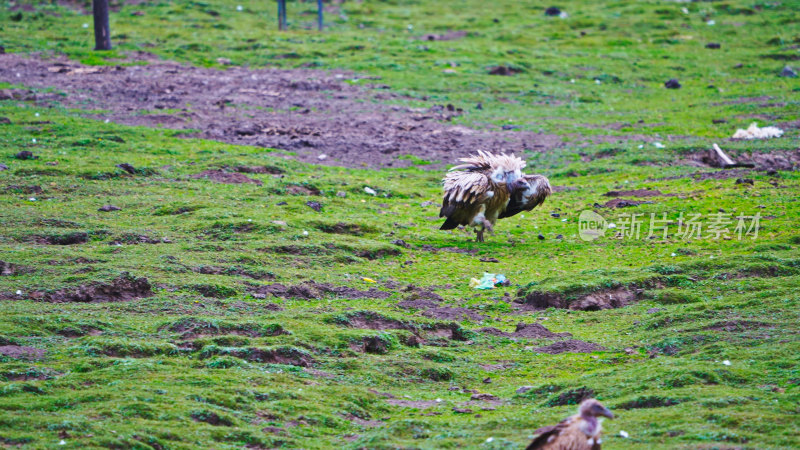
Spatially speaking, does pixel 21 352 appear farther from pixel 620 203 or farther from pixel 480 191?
pixel 620 203

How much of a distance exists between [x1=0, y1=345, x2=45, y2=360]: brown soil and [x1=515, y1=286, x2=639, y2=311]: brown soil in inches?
204

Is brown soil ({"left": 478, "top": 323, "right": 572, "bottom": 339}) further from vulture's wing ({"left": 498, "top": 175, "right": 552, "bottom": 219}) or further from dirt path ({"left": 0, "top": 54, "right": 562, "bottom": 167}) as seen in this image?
dirt path ({"left": 0, "top": 54, "right": 562, "bottom": 167})

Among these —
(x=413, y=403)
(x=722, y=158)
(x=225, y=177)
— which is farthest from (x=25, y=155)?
(x=722, y=158)

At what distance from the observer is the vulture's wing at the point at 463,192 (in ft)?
38.2

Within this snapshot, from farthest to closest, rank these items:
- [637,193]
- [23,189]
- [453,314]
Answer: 1. [637,193]
2. [23,189]
3. [453,314]

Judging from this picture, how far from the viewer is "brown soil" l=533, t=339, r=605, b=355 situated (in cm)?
794

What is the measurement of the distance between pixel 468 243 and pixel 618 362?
486 centimetres

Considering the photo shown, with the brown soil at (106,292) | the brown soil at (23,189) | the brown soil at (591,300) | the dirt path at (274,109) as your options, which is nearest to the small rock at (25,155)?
the brown soil at (23,189)

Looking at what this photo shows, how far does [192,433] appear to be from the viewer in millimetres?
5605

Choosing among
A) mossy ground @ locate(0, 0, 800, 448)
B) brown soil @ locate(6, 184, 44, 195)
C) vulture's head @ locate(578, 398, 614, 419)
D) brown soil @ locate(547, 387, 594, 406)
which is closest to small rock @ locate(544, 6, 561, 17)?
mossy ground @ locate(0, 0, 800, 448)

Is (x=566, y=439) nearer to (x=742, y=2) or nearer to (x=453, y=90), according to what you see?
(x=453, y=90)

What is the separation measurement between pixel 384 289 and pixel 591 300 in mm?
2353

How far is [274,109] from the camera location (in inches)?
791

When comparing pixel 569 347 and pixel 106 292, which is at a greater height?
pixel 106 292
